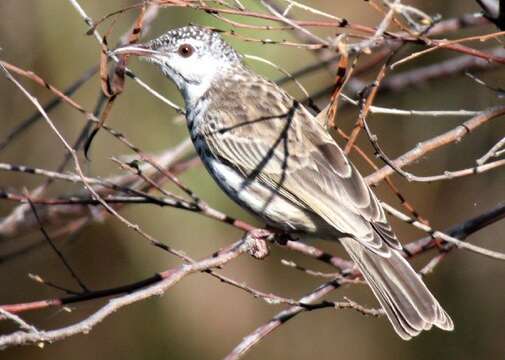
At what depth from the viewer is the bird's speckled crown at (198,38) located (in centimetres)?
542

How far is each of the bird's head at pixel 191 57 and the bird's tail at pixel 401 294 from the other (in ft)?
5.17

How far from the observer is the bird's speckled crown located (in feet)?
17.8

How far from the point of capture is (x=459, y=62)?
6.19m

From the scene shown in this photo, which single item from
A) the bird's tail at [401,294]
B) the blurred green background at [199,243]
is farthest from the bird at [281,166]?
the blurred green background at [199,243]

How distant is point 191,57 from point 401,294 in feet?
6.63

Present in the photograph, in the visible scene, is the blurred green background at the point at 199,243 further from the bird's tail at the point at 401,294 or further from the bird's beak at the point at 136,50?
the bird's tail at the point at 401,294

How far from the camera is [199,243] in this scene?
24.2 feet

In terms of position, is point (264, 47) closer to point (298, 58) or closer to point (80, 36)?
point (298, 58)

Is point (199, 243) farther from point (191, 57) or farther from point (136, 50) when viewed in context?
point (136, 50)

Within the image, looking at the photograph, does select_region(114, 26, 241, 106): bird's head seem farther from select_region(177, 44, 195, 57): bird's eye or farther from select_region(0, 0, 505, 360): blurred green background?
select_region(0, 0, 505, 360): blurred green background

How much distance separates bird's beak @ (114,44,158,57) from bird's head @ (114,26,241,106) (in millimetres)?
16

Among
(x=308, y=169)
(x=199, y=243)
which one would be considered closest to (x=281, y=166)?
(x=308, y=169)

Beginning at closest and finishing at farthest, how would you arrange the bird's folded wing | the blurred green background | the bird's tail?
the bird's tail
the bird's folded wing
the blurred green background

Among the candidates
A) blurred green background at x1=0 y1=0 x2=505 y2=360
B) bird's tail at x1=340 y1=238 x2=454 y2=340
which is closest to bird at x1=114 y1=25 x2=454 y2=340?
bird's tail at x1=340 y1=238 x2=454 y2=340
